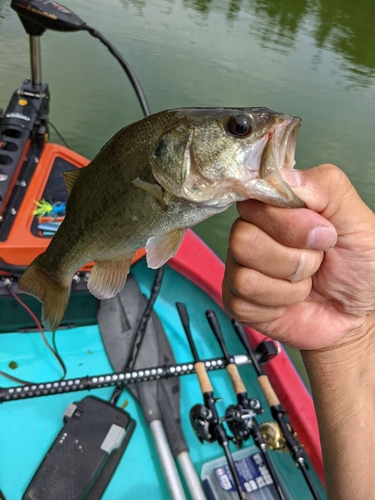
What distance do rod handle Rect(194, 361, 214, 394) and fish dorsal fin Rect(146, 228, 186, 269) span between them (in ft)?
4.11

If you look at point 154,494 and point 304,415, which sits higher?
point 304,415

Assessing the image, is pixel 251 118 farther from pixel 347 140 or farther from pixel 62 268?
pixel 347 140

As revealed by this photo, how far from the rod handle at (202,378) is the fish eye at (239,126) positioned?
1.63m

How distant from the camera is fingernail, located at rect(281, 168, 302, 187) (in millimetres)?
1044

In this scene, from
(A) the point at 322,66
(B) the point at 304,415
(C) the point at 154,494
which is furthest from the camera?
(A) the point at 322,66

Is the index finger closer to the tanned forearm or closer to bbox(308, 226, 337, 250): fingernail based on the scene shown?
bbox(308, 226, 337, 250): fingernail

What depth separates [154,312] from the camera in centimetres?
307

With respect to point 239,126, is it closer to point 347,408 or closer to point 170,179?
point 170,179

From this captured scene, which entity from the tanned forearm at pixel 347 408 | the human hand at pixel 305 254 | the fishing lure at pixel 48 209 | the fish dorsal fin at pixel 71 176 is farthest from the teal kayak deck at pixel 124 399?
the fish dorsal fin at pixel 71 176

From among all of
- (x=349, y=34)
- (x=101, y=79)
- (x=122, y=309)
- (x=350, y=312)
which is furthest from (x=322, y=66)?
(x=350, y=312)

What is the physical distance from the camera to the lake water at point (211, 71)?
19.1ft

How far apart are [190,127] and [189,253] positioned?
205 cm

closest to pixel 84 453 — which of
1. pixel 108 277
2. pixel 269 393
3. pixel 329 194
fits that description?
pixel 269 393

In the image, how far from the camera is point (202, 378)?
2293 mm
